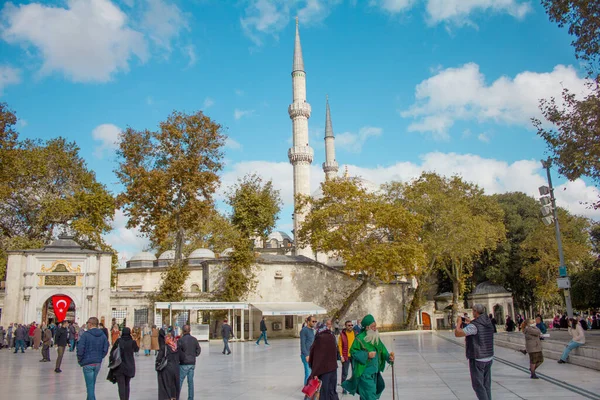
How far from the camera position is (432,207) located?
37.0 m

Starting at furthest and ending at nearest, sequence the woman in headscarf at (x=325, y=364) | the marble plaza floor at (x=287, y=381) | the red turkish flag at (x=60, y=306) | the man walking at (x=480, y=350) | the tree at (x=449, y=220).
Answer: the tree at (x=449, y=220)
the red turkish flag at (x=60, y=306)
the marble plaza floor at (x=287, y=381)
the woman in headscarf at (x=325, y=364)
the man walking at (x=480, y=350)

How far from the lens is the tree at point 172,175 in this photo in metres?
30.7

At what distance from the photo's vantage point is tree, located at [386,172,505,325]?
35.2 metres

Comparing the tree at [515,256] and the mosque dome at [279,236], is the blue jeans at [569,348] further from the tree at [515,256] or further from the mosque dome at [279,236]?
the mosque dome at [279,236]

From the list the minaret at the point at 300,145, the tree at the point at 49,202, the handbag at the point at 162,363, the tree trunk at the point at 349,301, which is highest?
the minaret at the point at 300,145

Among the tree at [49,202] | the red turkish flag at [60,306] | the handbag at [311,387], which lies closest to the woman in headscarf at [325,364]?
the handbag at [311,387]

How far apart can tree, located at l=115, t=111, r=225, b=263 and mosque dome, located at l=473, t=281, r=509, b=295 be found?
2347 centimetres

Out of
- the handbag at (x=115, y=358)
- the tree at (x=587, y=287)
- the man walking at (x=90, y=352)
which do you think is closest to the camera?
the handbag at (x=115, y=358)

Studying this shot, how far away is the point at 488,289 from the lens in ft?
138

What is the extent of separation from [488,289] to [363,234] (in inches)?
582

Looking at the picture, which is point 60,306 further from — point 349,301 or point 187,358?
point 187,358

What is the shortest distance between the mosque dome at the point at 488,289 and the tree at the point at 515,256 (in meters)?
0.77

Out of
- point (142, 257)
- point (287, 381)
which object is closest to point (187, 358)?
point (287, 381)

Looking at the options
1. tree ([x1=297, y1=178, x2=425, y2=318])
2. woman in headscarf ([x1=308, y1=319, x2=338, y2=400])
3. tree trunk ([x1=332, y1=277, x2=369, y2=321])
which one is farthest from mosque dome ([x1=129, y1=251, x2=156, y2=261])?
woman in headscarf ([x1=308, y1=319, x2=338, y2=400])
